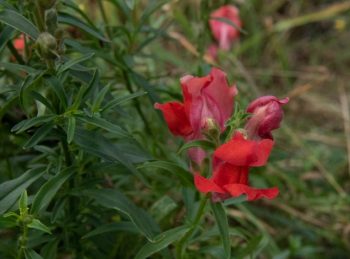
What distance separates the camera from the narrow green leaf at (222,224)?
123 centimetres

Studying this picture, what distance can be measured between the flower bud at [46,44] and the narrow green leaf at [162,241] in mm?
420

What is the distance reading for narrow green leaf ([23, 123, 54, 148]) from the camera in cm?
120

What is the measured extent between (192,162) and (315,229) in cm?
121

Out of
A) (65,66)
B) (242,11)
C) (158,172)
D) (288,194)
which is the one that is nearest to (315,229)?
(288,194)

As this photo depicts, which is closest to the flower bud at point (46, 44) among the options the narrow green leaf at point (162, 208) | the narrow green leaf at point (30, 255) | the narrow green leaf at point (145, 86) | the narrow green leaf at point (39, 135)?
the narrow green leaf at point (39, 135)

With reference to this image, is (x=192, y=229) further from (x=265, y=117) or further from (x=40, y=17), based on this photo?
(x=40, y=17)

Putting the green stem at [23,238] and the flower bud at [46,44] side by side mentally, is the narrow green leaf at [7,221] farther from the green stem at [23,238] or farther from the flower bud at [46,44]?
the flower bud at [46,44]

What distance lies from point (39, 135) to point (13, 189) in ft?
0.48

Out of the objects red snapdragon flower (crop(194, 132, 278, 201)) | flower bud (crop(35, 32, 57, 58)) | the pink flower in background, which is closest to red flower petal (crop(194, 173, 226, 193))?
red snapdragon flower (crop(194, 132, 278, 201))

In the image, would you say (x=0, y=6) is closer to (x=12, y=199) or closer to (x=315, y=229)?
(x=12, y=199)

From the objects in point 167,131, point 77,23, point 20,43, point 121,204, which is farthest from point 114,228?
point 167,131

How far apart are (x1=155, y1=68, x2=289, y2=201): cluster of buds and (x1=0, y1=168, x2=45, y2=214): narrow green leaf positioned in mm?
293

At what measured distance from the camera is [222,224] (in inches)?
48.9

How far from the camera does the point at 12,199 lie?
128 centimetres
